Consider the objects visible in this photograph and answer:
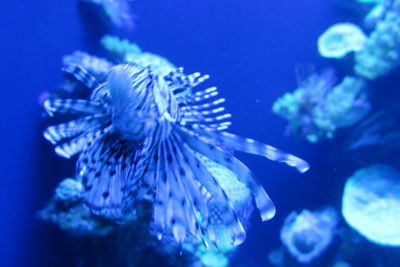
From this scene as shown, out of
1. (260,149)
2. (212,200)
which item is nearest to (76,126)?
(212,200)

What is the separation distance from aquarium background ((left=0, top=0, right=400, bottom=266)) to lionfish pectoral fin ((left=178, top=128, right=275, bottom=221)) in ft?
11.4

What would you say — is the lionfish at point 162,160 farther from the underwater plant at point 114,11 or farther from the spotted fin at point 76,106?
the underwater plant at point 114,11

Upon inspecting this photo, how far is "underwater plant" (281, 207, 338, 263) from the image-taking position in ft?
18.9

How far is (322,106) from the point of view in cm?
562

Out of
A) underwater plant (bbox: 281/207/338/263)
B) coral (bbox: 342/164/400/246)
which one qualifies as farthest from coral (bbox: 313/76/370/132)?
underwater plant (bbox: 281/207/338/263)

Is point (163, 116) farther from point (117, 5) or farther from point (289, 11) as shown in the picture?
point (289, 11)

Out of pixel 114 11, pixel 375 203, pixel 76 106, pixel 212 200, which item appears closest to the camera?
pixel 212 200

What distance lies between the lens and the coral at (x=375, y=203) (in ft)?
16.9

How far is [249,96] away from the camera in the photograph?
6.12 m

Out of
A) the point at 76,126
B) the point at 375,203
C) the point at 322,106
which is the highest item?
the point at 322,106

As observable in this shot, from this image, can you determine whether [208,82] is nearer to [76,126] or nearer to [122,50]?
[122,50]

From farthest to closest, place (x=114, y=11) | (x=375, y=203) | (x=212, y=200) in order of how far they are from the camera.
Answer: (x=114, y=11) → (x=375, y=203) → (x=212, y=200)

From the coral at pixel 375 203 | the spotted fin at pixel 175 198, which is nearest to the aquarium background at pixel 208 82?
the coral at pixel 375 203

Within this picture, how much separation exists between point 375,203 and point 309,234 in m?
1.07
